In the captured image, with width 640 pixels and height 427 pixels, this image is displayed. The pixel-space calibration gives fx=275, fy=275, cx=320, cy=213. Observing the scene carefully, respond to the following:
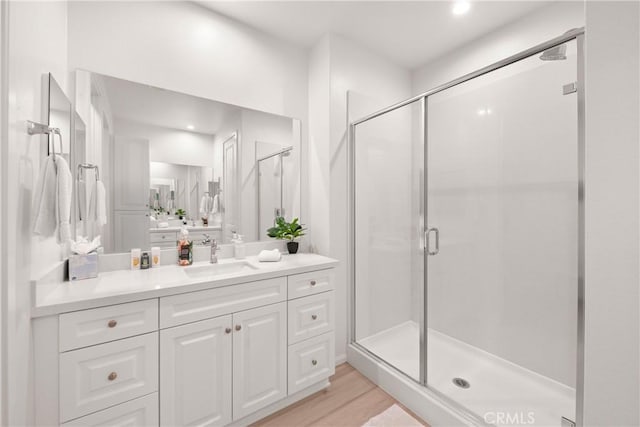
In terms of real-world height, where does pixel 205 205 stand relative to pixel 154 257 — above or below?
above

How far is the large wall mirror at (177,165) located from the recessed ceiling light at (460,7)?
1.43m

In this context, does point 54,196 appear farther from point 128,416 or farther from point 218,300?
point 128,416

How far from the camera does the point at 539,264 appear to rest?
197 cm

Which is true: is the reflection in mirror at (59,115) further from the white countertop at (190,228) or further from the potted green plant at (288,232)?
the potted green plant at (288,232)

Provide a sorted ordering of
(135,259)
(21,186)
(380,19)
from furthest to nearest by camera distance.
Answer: (380,19) → (135,259) → (21,186)

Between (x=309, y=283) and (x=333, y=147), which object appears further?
(x=333, y=147)

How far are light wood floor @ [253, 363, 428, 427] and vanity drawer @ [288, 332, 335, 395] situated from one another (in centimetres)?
13

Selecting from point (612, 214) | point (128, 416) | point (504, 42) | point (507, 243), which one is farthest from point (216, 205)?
point (504, 42)

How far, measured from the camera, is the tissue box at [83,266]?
1.37 meters

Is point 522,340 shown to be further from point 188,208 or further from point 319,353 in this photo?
point 188,208

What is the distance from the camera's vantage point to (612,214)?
2.39 feet

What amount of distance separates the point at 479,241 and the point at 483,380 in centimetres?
103

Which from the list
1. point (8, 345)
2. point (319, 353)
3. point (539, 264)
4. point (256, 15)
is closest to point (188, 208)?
point (8, 345)

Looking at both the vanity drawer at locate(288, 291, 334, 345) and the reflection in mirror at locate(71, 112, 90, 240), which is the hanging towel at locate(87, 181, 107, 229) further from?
the vanity drawer at locate(288, 291, 334, 345)
